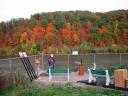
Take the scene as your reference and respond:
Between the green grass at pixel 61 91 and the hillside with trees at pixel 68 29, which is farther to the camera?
the hillside with trees at pixel 68 29

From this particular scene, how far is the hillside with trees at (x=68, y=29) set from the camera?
53312 millimetres

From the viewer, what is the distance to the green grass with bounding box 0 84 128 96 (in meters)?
10.6

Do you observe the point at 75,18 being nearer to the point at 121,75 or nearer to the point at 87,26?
the point at 87,26

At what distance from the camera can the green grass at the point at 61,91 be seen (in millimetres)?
10586

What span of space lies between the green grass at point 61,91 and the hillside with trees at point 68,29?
128 ft

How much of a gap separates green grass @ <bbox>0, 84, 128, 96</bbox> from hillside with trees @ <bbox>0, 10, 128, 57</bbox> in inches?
1535

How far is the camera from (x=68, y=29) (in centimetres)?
6125

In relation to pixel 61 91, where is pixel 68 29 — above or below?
above

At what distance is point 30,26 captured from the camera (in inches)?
2245

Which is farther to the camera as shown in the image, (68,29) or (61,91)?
(68,29)

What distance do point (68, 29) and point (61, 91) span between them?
50.2m

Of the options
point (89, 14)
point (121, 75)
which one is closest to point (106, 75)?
point (121, 75)

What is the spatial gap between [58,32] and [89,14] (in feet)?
19.3

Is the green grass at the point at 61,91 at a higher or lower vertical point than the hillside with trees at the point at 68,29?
lower
